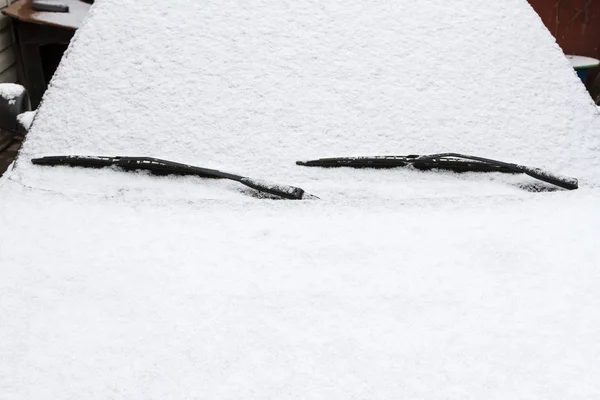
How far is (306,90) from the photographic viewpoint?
188 cm

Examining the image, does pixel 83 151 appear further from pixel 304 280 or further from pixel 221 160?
pixel 304 280

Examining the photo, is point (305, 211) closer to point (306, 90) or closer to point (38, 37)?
point (306, 90)

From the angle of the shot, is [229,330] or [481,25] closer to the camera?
[229,330]

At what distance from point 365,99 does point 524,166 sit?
0.51 metres

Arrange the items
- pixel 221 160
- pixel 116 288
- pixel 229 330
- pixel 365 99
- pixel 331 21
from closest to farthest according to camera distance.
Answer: pixel 229 330, pixel 116 288, pixel 221 160, pixel 365 99, pixel 331 21

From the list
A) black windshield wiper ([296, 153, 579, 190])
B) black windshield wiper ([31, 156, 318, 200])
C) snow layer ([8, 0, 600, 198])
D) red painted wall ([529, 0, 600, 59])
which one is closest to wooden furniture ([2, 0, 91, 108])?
snow layer ([8, 0, 600, 198])

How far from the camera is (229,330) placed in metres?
1.24

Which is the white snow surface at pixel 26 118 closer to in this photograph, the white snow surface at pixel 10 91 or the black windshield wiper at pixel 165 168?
the white snow surface at pixel 10 91

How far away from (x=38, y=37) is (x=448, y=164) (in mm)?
4132

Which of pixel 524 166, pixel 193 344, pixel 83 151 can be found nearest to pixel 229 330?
pixel 193 344

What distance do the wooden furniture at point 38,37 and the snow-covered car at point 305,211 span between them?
10.0ft

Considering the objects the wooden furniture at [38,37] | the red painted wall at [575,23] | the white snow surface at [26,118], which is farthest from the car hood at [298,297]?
the red painted wall at [575,23]

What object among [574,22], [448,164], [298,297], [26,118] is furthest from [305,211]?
[574,22]

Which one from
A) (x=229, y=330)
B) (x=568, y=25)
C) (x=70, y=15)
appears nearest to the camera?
(x=229, y=330)
